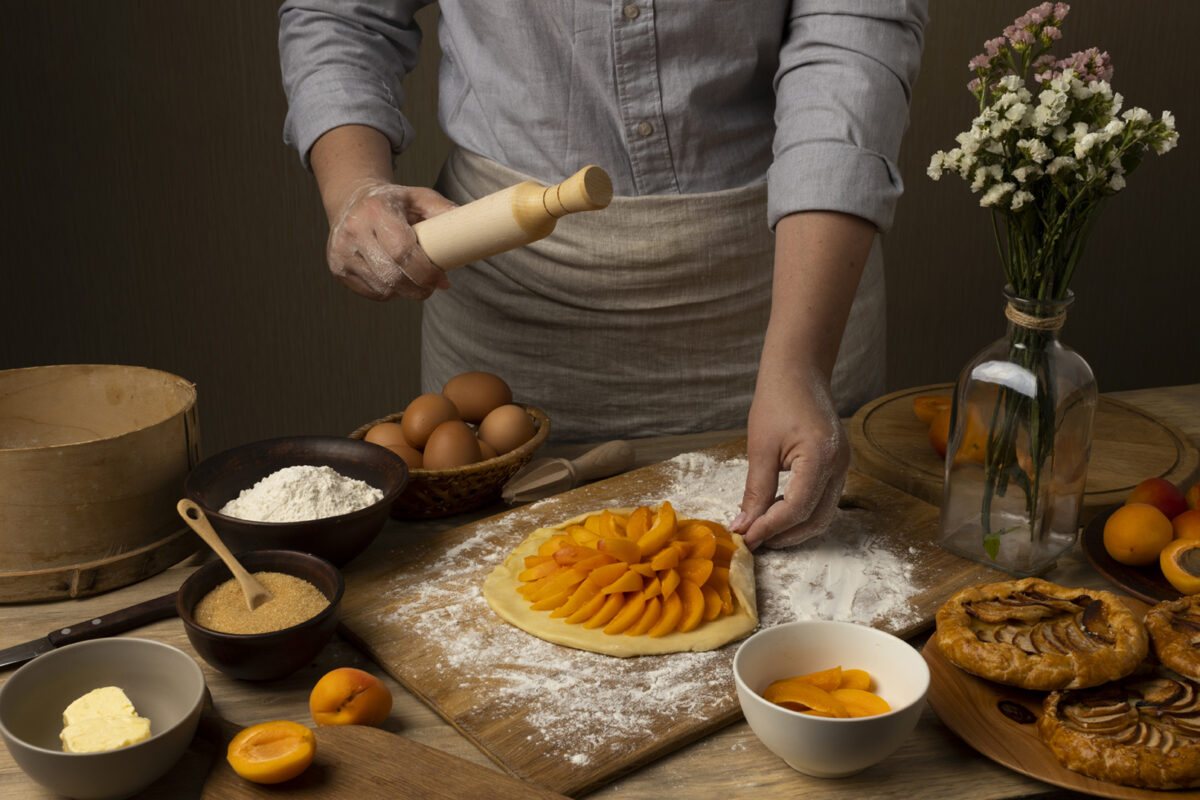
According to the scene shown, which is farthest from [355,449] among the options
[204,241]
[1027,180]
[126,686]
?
[204,241]

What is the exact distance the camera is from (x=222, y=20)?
3287 millimetres

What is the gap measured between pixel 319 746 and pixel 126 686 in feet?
0.70

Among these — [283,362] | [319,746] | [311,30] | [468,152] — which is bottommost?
[283,362]

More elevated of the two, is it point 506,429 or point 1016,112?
point 1016,112

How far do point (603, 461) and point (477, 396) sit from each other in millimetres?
220

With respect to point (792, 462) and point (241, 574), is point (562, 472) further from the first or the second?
point (241, 574)

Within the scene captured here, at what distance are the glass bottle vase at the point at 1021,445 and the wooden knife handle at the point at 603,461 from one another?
1.64 feet

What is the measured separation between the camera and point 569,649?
123cm

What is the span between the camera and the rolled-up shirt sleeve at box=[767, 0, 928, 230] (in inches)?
60.8

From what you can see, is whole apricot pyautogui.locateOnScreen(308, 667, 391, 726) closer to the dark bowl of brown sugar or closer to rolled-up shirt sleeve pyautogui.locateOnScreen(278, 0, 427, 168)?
the dark bowl of brown sugar

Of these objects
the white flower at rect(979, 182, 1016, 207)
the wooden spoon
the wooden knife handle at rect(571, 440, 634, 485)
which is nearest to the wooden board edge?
the wooden spoon

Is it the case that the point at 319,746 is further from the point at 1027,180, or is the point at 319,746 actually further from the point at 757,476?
the point at 1027,180

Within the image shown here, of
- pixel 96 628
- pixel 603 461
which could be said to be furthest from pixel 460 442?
pixel 96 628

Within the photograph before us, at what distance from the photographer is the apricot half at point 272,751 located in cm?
95
